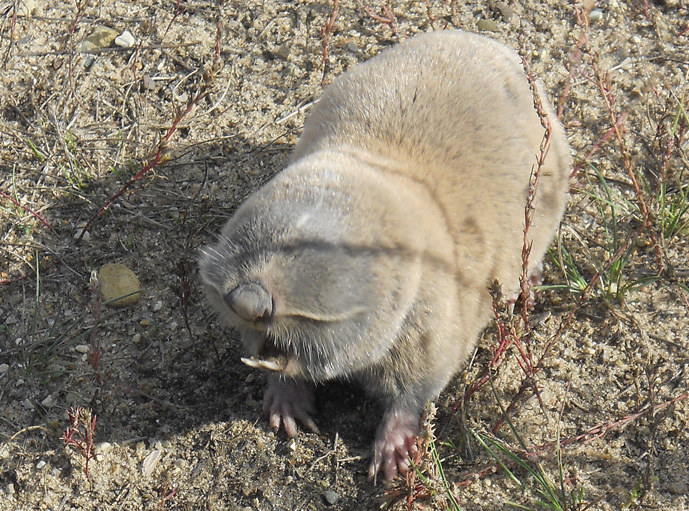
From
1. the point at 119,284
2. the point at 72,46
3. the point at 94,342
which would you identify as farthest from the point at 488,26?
the point at 94,342

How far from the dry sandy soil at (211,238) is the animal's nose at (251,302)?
971 millimetres

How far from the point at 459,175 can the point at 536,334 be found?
3.34 feet

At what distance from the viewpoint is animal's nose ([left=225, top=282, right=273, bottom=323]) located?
269cm

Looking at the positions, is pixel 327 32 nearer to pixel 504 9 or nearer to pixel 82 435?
pixel 504 9

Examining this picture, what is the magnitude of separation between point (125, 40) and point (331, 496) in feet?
10.3

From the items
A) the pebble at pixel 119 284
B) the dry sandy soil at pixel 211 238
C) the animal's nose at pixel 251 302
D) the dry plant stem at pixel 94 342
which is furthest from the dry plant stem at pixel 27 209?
the animal's nose at pixel 251 302

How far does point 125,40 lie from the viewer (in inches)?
199

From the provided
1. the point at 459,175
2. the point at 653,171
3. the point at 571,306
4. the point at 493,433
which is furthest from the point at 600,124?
the point at 493,433

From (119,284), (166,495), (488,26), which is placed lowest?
(166,495)

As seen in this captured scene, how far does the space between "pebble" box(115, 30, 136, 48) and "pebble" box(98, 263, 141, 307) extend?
1.58m

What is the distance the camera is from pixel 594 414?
3.68 meters

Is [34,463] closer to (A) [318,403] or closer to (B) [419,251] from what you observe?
(A) [318,403]

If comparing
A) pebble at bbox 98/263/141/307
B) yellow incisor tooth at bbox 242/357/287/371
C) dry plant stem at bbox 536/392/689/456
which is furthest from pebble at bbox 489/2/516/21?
yellow incisor tooth at bbox 242/357/287/371

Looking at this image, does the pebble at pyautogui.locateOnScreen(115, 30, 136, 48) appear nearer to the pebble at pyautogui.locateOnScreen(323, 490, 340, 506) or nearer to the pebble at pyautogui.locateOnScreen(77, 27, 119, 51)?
the pebble at pyautogui.locateOnScreen(77, 27, 119, 51)
